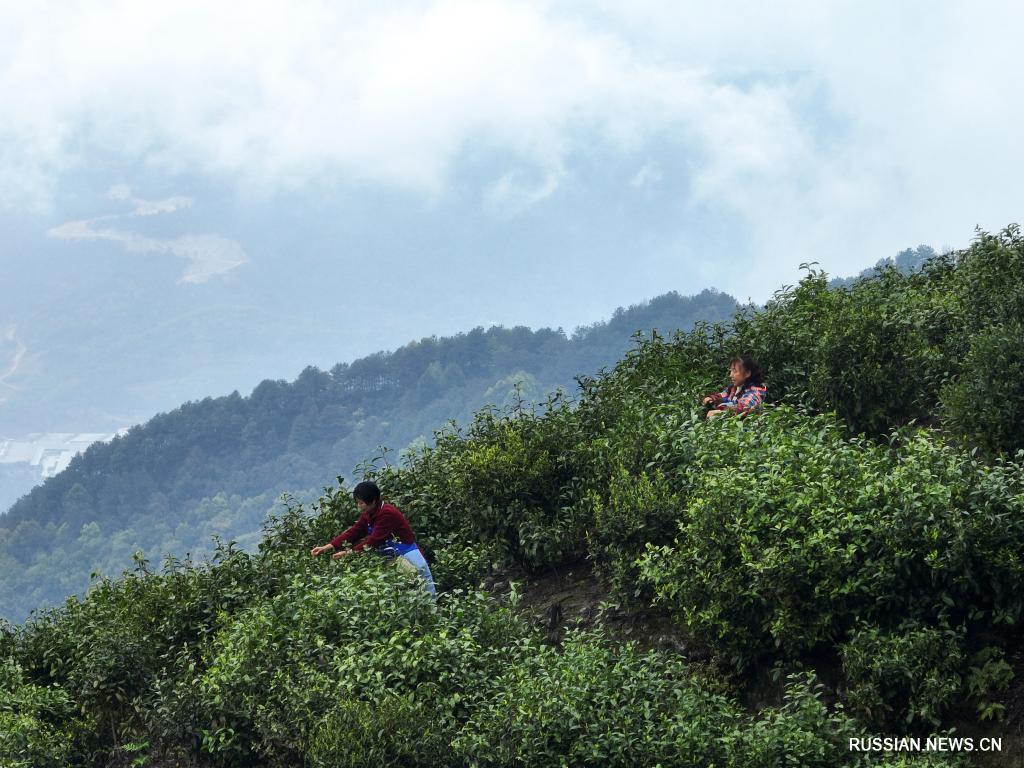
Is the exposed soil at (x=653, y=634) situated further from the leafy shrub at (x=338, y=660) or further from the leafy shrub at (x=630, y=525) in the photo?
the leafy shrub at (x=338, y=660)

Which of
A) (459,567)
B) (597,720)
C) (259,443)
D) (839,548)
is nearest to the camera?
(597,720)

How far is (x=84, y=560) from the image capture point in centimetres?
11062

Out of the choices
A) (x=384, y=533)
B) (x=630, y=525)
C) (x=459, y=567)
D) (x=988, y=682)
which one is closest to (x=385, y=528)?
(x=384, y=533)

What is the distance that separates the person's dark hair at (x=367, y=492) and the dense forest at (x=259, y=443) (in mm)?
99016

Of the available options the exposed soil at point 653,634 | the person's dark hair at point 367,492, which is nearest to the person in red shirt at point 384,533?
the person's dark hair at point 367,492

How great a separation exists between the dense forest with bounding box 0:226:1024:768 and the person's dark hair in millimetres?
640

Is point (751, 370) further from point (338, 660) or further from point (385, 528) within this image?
point (338, 660)

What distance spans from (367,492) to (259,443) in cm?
11552

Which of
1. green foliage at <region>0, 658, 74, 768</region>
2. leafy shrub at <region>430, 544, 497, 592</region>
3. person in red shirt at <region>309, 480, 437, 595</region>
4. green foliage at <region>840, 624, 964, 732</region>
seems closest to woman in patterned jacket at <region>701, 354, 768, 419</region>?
leafy shrub at <region>430, 544, 497, 592</region>

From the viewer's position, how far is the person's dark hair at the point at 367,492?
455 inches

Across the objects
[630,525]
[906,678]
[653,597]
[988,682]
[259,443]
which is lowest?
[988,682]

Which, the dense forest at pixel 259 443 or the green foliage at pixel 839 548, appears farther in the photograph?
the dense forest at pixel 259 443

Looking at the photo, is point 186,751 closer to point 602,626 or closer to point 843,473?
point 602,626

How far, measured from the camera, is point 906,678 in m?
8.39
